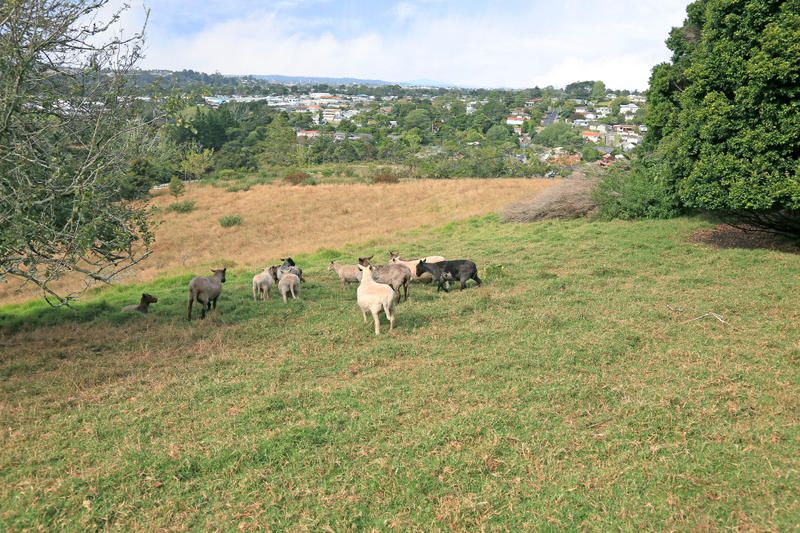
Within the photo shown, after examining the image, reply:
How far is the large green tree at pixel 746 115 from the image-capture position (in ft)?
45.0

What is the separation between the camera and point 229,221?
31438 mm

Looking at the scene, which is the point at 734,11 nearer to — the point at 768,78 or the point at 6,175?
the point at 768,78

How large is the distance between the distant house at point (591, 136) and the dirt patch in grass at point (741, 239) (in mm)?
67632

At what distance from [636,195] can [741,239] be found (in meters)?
5.54

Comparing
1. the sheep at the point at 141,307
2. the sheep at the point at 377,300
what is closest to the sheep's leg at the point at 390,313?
the sheep at the point at 377,300

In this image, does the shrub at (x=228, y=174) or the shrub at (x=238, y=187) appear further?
the shrub at (x=228, y=174)

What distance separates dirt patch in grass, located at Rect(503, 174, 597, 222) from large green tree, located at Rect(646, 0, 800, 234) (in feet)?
27.1

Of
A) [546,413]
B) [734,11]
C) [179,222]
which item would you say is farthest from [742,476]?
[179,222]

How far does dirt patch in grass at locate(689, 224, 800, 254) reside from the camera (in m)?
16.2

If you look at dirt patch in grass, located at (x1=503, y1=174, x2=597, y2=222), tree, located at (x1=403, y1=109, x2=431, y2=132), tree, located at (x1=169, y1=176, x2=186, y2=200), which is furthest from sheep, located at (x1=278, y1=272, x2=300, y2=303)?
tree, located at (x1=403, y1=109, x2=431, y2=132)

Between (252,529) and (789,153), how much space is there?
51.2 ft

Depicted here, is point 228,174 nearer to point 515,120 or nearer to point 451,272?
point 451,272

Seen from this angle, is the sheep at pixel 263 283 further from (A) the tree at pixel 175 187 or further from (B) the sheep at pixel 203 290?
(A) the tree at pixel 175 187

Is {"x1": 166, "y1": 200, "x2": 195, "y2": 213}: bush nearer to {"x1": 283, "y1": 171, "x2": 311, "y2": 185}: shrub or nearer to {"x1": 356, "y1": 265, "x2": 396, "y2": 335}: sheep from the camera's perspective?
{"x1": 283, "y1": 171, "x2": 311, "y2": 185}: shrub
